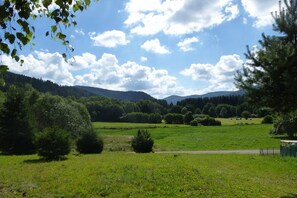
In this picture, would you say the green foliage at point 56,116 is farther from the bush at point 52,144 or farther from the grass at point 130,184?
the grass at point 130,184

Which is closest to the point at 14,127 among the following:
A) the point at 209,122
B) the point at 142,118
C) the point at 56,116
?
the point at 56,116

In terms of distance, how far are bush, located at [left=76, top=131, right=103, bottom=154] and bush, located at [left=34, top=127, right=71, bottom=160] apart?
9.58m

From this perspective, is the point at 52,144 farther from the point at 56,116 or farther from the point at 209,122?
the point at 209,122

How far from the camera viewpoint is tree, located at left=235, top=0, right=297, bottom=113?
1496 cm

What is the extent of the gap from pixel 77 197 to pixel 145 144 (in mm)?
29825

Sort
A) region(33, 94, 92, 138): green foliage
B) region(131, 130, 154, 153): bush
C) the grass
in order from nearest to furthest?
the grass < region(131, 130, 154, 153): bush < region(33, 94, 92, 138): green foliage

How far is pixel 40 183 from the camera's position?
57.3 feet

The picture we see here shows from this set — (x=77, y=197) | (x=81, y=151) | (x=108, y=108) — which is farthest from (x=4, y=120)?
(x=108, y=108)

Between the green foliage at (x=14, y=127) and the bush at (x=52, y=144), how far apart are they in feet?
38.9

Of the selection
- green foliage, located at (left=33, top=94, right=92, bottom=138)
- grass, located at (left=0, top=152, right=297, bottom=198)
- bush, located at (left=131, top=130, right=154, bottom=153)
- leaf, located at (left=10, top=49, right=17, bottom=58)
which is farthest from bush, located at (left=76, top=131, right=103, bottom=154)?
leaf, located at (left=10, top=49, right=17, bottom=58)

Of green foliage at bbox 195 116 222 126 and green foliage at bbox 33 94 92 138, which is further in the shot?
green foliage at bbox 195 116 222 126

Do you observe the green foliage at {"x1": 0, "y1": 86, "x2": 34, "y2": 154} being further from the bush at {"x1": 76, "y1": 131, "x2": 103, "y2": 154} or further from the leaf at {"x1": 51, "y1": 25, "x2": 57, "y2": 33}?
the leaf at {"x1": 51, "y1": 25, "x2": 57, "y2": 33}

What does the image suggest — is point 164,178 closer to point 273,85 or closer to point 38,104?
point 273,85

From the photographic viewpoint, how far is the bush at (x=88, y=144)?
41781 mm
